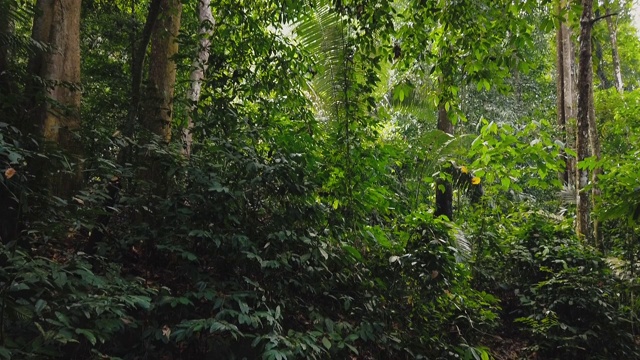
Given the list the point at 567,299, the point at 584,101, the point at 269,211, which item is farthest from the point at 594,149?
the point at 269,211

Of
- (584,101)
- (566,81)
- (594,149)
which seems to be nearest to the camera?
(584,101)

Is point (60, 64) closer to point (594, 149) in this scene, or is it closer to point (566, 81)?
point (594, 149)

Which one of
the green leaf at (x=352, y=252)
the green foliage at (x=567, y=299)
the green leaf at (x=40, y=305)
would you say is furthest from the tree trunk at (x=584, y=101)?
the green leaf at (x=40, y=305)

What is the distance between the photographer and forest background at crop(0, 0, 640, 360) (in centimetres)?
293

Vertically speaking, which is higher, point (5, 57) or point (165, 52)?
point (165, 52)

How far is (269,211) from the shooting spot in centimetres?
404

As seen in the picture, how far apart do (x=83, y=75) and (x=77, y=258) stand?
4275 millimetres

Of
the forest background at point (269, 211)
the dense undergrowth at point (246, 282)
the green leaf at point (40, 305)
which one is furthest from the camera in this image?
the forest background at point (269, 211)

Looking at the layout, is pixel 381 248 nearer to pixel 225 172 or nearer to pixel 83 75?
pixel 225 172

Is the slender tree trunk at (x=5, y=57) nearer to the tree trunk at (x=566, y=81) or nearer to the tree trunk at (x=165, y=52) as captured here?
the tree trunk at (x=165, y=52)

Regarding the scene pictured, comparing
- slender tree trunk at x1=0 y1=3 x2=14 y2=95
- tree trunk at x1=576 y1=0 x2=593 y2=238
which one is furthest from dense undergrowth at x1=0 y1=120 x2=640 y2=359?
tree trunk at x1=576 y1=0 x2=593 y2=238

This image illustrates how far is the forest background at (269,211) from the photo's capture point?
293 cm

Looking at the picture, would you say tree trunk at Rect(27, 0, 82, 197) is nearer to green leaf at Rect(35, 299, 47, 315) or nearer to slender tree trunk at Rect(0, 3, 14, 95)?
slender tree trunk at Rect(0, 3, 14, 95)

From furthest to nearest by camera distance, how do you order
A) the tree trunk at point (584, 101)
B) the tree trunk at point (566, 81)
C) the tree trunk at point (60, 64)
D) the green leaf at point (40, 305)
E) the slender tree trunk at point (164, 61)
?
the tree trunk at point (566, 81) < the tree trunk at point (584, 101) < the slender tree trunk at point (164, 61) < the tree trunk at point (60, 64) < the green leaf at point (40, 305)
